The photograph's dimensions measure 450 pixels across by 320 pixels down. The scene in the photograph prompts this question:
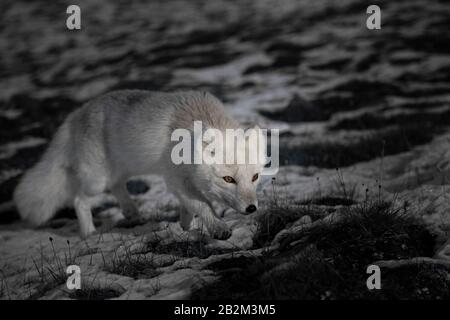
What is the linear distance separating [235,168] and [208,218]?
0.92 m

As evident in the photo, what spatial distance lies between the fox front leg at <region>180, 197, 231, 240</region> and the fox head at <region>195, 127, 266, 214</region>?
0.38 meters

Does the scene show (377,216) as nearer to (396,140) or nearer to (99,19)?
(396,140)

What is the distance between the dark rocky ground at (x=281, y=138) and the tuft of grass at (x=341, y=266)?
13mm

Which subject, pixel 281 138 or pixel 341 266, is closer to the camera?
pixel 341 266

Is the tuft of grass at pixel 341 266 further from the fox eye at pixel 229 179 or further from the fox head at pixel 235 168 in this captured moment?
the fox eye at pixel 229 179

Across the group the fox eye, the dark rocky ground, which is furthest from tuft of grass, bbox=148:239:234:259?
the fox eye

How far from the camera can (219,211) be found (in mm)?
6180

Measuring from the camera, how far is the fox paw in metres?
4.79

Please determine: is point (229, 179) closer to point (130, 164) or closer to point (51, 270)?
point (130, 164)

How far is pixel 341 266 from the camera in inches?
Answer: 140

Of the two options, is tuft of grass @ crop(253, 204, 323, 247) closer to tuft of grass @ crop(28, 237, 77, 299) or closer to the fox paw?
the fox paw

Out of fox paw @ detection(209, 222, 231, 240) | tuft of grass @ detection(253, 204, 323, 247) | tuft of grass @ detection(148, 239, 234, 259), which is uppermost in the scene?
tuft of grass @ detection(253, 204, 323, 247)

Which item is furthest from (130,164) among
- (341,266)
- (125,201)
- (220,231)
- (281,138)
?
(281,138)

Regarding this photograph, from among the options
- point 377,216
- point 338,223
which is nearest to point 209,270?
point 338,223
